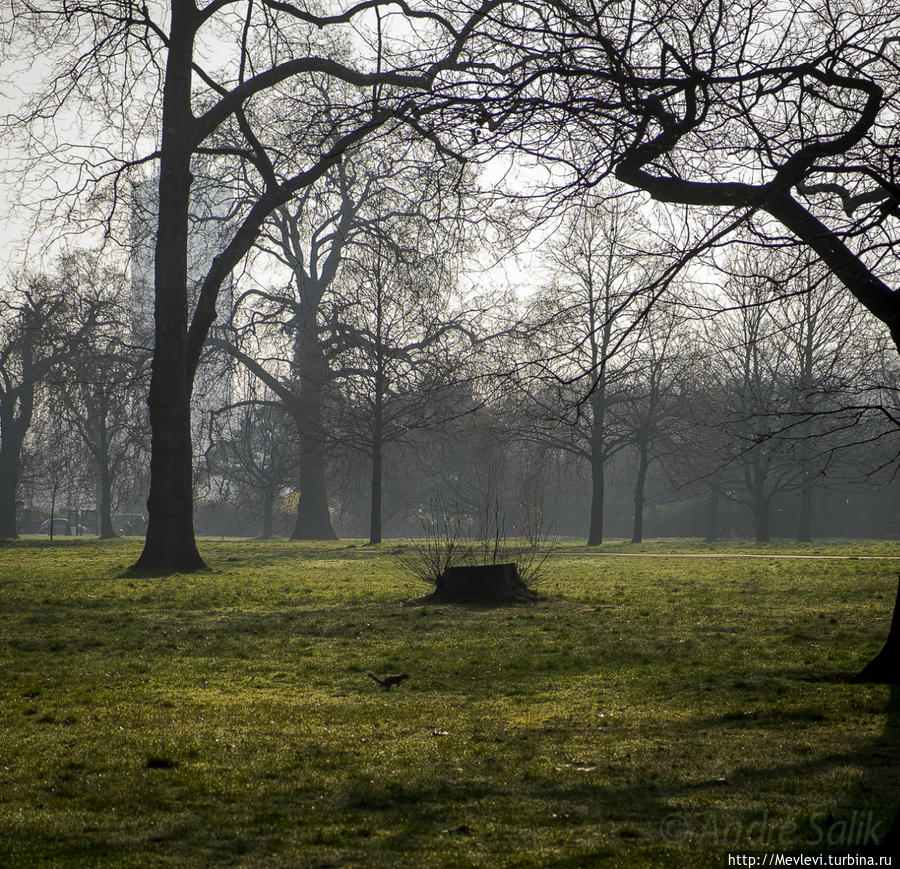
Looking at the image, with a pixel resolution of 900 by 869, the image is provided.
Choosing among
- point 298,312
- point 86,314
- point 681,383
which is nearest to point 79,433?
point 86,314

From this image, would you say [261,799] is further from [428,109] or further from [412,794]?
[428,109]

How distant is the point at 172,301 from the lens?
18.8m

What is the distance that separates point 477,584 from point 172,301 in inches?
348

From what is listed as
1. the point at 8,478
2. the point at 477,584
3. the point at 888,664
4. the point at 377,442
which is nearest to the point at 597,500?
the point at 377,442

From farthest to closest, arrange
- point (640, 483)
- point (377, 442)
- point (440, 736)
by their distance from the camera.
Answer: point (640, 483) < point (377, 442) < point (440, 736)

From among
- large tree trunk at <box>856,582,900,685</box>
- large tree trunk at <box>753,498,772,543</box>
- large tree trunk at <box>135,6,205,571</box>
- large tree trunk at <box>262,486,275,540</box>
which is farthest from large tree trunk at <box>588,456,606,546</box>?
large tree trunk at <box>856,582,900,685</box>

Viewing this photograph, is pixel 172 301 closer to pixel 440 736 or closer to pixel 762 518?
pixel 440 736

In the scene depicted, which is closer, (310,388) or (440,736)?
(440,736)

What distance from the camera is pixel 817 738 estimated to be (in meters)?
5.68

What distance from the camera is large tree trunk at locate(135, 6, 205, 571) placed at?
18891mm

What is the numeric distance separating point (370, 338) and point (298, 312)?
8.99ft

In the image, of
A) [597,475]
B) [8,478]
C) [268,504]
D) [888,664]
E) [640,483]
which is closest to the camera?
[888,664]

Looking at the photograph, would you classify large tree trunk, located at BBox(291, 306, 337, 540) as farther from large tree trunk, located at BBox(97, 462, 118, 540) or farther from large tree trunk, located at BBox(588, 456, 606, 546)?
large tree trunk, located at BBox(588, 456, 606, 546)

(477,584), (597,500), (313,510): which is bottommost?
(477,584)
